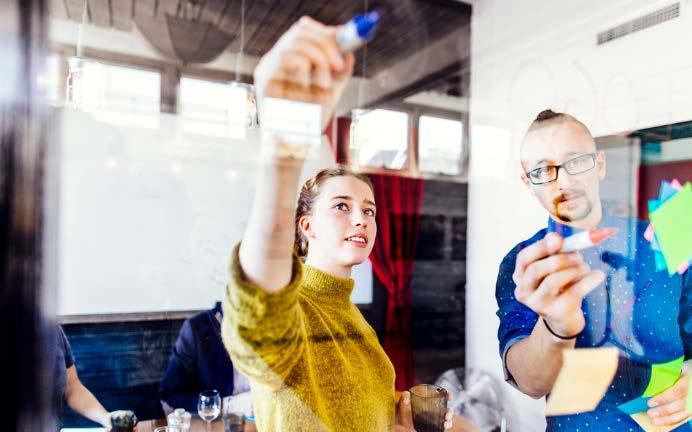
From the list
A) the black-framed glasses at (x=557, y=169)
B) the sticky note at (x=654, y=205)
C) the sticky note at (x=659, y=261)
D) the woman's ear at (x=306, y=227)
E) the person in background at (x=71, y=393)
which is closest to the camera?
the woman's ear at (x=306, y=227)

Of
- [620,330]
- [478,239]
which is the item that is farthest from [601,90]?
[620,330]

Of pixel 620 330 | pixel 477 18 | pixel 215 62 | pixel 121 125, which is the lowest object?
pixel 620 330

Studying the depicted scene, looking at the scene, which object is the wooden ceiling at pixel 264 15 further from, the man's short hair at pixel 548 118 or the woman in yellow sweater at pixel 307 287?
the man's short hair at pixel 548 118

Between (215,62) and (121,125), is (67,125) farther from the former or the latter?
(215,62)

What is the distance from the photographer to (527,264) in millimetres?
976

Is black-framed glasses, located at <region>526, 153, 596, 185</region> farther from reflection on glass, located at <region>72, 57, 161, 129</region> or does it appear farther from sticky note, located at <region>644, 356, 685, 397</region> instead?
reflection on glass, located at <region>72, 57, 161, 129</region>

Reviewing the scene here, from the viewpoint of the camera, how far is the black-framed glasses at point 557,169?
3.36ft

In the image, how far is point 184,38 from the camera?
3.24 ft

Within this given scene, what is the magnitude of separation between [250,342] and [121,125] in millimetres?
588

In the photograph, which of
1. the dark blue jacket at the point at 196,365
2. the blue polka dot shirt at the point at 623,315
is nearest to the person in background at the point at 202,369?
the dark blue jacket at the point at 196,365

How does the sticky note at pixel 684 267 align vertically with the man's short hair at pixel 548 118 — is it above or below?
below

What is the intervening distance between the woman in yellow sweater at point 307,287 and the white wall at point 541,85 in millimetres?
376

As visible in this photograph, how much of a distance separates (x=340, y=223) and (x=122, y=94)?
50 cm

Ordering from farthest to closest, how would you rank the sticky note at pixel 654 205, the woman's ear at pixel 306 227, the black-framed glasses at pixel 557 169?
1. the sticky note at pixel 654 205
2. the black-framed glasses at pixel 557 169
3. the woman's ear at pixel 306 227
